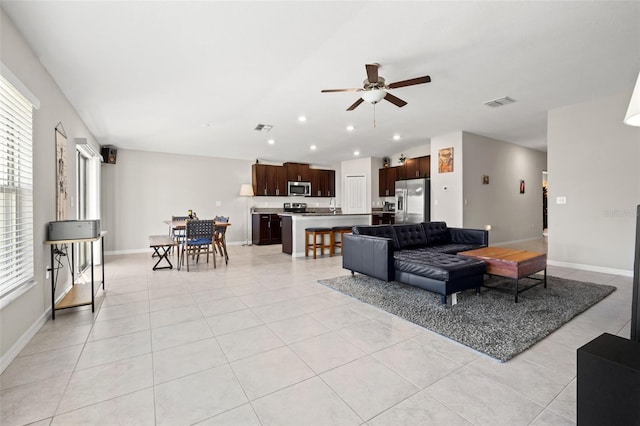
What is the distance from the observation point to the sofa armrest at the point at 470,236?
15.5 ft

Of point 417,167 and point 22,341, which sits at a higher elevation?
point 417,167

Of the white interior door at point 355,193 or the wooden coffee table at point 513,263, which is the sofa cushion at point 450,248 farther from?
the white interior door at point 355,193

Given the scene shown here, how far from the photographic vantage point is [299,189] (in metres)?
9.22

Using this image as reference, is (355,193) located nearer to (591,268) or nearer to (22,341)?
(591,268)

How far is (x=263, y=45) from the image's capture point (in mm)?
2646

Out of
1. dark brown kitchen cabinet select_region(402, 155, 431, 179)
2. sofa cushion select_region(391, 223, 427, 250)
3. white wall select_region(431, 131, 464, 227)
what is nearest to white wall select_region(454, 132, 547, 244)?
white wall select_region(431, 131, 464, 227)

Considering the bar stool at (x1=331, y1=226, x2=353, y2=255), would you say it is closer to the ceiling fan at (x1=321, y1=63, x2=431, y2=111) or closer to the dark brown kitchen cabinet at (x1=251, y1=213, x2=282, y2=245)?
the dark brown kitchen cabinet at (x1=251, y1=213, x2=282, y2=245)

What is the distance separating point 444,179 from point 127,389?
6504 mm

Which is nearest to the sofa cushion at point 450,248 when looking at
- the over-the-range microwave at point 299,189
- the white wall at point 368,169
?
the white wall at point 368,169

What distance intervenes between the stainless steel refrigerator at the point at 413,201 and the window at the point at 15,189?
6.88 metres

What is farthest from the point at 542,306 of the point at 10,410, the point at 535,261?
the point at 10,410

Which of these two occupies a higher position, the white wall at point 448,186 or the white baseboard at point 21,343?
the white wall at point 448,186

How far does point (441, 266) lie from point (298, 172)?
676 centimetres

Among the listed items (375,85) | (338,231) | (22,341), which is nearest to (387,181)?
(338,231)
